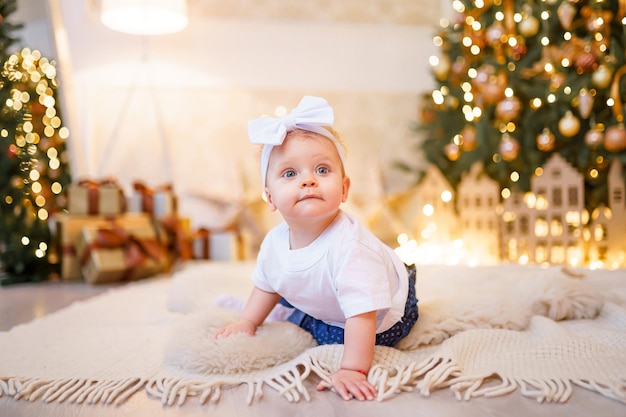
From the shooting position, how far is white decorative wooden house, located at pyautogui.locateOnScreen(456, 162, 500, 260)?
8.45 ft

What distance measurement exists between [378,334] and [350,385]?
0.71 feet

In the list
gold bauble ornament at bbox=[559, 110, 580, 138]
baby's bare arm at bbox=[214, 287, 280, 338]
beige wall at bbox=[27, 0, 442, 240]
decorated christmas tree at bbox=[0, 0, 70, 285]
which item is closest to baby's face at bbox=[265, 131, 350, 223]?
baby's bare arm at bbox=[214, 287, 280, 338]

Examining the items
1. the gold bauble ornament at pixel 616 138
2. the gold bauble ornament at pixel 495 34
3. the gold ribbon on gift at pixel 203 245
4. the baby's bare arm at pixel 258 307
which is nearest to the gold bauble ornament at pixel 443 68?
the gold bauble ornament at pixel 495 34

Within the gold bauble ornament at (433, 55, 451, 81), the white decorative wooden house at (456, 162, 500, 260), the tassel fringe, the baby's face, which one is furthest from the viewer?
the gold bauble ornament at (433, 55, 451, 81)

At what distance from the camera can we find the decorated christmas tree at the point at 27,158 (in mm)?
2170

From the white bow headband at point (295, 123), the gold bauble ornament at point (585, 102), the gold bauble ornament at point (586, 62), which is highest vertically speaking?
the gold bauble ornament at point (586, 62)

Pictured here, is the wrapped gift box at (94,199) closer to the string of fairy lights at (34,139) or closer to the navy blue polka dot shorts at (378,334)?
the string of fairy lights at (34,139)

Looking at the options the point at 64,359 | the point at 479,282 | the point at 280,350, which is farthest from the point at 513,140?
the point at 64,359

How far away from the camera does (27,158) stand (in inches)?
88.0

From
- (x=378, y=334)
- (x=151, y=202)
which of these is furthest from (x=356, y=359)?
(x=151, y=202)

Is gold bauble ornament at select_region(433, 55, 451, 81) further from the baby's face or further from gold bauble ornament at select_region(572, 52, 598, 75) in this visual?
the baby's face

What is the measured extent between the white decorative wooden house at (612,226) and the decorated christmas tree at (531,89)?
0.06 metres

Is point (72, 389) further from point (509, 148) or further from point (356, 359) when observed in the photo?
point (509, 148)

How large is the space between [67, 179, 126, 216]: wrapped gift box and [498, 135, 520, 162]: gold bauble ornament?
1658 millimetres
